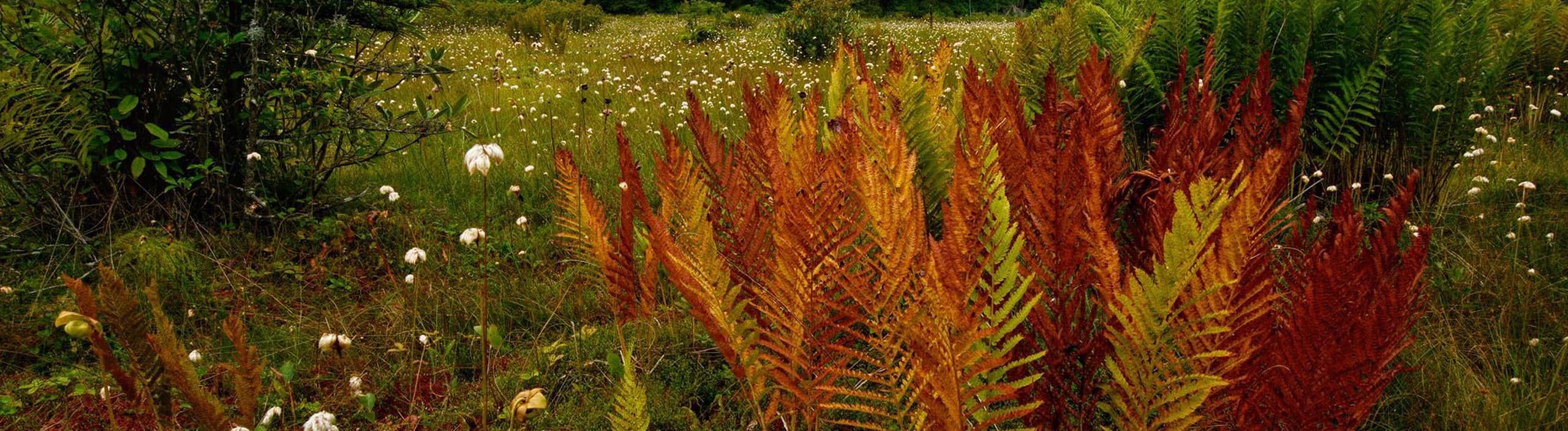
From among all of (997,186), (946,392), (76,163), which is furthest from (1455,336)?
(76,163)

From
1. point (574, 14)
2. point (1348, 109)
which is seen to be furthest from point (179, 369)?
point (574, 14)

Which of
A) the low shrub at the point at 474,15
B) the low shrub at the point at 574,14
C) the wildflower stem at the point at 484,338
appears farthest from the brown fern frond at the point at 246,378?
the low shrub at the point at 474,15

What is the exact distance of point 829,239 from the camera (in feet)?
3.96

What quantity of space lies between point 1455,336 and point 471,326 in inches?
102

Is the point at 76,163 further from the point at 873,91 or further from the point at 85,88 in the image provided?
the point at 873,91

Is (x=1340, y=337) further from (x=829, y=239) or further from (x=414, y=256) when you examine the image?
(x=414, y=256)

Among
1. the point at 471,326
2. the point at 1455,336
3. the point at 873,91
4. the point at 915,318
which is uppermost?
the point at 873,91

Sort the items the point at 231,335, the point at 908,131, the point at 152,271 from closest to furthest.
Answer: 1. the point at 231,335
2. the point at 908,131
3. the point at 152,271

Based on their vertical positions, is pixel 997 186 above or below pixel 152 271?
above

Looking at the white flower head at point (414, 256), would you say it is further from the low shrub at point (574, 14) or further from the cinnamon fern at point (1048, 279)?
the low shrub at point (574, 14)

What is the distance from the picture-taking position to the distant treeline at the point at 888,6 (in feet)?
105

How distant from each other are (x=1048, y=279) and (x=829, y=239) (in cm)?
30

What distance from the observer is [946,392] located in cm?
94

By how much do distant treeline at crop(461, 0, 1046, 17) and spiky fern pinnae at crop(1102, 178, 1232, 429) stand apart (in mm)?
29028
